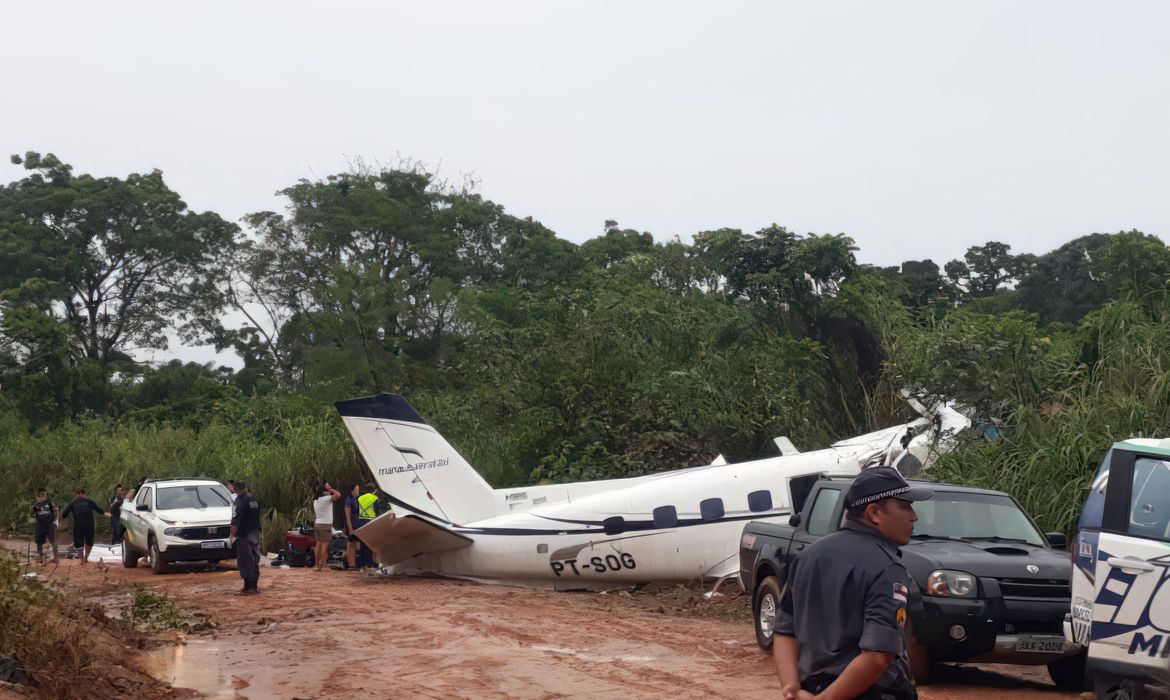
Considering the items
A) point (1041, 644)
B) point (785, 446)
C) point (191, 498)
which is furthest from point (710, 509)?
point (191, 498)

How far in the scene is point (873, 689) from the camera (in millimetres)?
4188

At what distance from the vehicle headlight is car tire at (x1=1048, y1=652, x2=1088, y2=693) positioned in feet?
3.67

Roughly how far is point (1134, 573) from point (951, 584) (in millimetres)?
2261

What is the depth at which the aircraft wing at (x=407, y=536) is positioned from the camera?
1769 centimetres

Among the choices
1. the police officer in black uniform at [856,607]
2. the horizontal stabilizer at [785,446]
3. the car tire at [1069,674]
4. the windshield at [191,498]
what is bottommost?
the car tire at [1069,674]

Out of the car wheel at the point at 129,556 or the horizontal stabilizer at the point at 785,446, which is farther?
the car wheel at the point at 129,556

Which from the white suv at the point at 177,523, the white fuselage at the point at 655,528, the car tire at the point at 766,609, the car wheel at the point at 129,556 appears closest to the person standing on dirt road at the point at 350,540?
the white suv at the point at 177,523

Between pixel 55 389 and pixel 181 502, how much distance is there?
85.3 feet

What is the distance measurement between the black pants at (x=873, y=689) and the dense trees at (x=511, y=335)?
10.9 metres

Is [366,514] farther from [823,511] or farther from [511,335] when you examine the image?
[823,511]

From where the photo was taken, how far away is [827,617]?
167 inches

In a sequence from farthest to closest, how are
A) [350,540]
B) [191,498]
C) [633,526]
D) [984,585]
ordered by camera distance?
[191,498] < [350,540] < [633,526] < [984,585]

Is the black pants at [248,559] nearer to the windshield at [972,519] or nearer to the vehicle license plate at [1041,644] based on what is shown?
the windshield at [972,519]

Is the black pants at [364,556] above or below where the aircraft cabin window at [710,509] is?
below
